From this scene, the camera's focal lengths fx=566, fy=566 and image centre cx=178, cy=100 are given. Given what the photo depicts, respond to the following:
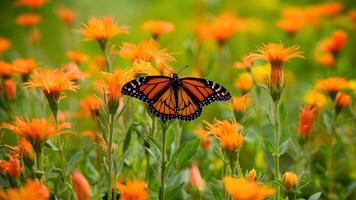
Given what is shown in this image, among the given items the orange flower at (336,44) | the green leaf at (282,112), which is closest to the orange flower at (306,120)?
the green leaf at (282,112)

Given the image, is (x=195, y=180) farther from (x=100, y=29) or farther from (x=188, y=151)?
(x=100, y=29)

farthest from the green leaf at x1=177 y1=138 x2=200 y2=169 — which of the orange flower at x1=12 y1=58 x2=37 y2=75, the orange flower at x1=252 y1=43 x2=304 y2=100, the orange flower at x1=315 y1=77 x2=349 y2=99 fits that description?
the orange flower at x1=12 y1=58 x2=37 y2=75

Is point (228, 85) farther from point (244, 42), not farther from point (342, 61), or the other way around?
point (244, 42)

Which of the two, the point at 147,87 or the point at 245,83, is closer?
the point at 147,87

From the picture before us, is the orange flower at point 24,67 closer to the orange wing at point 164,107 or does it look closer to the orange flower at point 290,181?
the orange wing at point 164,107

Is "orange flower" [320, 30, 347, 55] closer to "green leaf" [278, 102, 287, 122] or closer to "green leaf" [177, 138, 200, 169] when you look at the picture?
"green leaf" [278, 102, 287, 122]

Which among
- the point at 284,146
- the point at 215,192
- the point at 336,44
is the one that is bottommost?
the point at 215,192

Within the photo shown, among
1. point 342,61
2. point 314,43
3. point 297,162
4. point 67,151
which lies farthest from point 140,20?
point 297,162

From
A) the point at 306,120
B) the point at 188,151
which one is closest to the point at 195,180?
the point at 188,151
